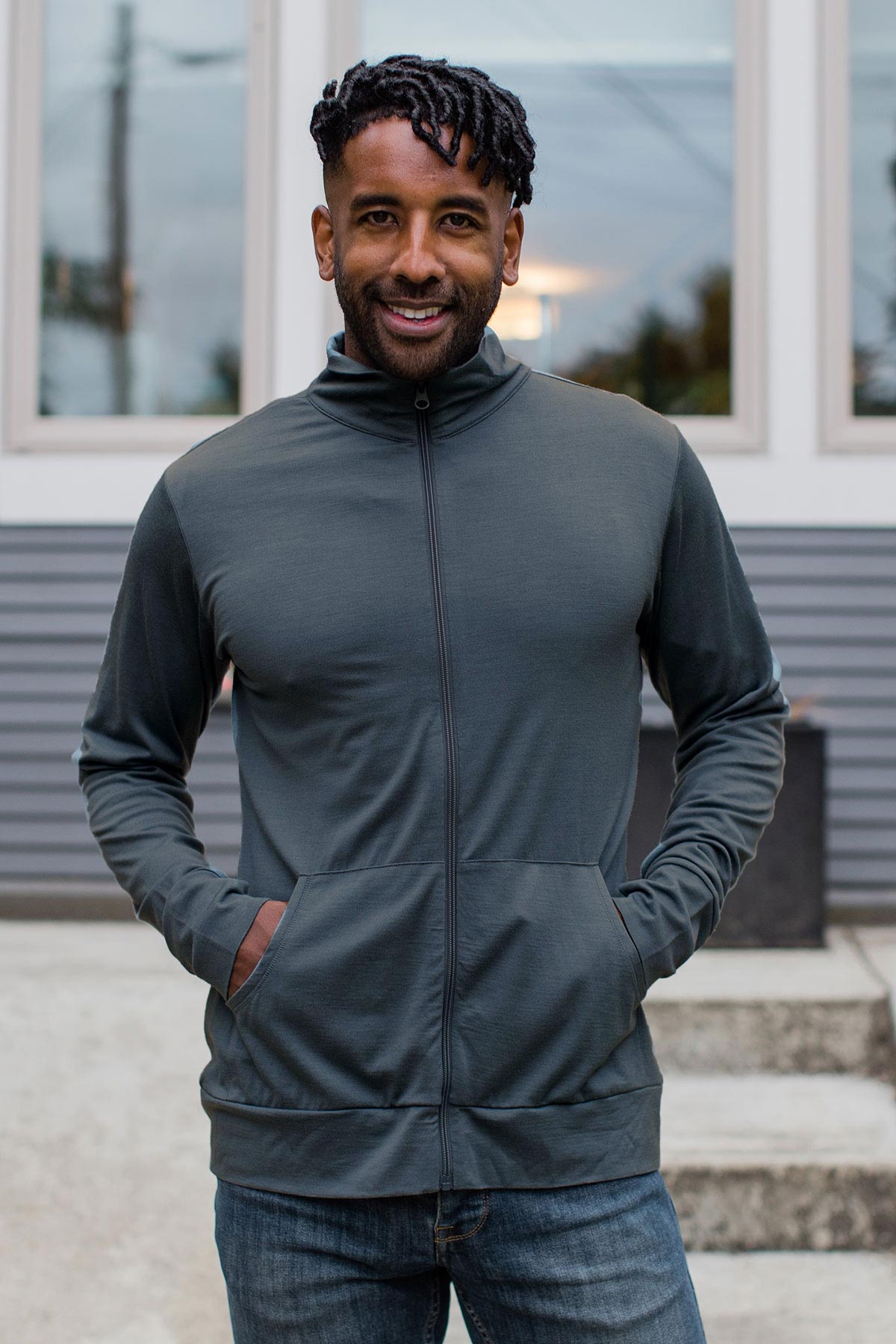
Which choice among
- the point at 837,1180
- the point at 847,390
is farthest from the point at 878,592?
the point at 837,1180

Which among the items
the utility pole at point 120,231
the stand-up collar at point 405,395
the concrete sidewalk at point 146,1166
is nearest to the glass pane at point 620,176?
the utility pole at point 120,231

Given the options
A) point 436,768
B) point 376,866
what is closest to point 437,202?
point 436,768

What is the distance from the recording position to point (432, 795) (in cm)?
145

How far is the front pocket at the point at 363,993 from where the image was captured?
4.74 feet

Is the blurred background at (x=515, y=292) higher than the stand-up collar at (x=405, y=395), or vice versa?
the blurred background at (x=515, y=292)

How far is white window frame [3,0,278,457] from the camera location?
16.3ft

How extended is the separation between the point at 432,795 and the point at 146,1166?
230cm

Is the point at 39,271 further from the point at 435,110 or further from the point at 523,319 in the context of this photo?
the point at 435,110

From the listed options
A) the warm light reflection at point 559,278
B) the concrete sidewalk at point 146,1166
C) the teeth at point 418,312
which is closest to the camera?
the teeth at point 418,312

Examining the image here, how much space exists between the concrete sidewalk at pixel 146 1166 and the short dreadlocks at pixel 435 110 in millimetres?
2404

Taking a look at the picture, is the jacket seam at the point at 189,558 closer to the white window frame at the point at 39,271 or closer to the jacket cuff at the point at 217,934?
the jacket cuff at the point at 217,934

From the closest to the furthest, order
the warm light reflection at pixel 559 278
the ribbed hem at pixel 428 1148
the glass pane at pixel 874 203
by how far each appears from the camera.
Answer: the ribbed hem at pixel 428 1148
the glass pane at pixel 874 203
the warm light reflection at pixel 559 278

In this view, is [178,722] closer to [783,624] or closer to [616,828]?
[616,828]

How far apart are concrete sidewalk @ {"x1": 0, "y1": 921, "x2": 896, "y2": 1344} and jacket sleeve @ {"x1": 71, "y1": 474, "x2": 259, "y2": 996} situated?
1.74 meters
